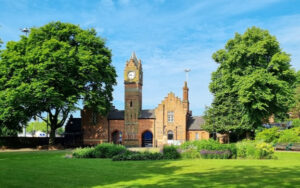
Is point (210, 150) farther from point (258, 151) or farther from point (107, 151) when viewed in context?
point (107, 151)

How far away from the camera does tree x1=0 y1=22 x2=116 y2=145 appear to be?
35688mm

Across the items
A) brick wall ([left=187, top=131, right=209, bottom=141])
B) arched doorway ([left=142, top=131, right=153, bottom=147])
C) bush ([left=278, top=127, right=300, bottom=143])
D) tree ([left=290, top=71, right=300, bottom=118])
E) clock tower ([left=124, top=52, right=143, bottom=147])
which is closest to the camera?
bush ([left=278, top=127, right=300, bottom=143])

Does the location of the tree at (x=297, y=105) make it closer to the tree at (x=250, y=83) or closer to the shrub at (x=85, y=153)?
the tree at (x=250, y=83)

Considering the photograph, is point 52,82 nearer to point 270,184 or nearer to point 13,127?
point 13,127

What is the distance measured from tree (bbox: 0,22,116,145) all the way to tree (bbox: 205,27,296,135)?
16090 millimetres

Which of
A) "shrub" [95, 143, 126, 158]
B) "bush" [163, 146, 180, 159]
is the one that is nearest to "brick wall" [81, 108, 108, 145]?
"shrub" [95, 143, 126, 158]

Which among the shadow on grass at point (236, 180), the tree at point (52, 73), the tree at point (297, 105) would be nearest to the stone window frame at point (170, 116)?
the tree at point (52, 73)

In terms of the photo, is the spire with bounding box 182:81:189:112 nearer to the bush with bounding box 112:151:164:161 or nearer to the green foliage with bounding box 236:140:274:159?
the green foliage with bounding box 236:140:274:159

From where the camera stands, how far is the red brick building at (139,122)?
49.5 meters

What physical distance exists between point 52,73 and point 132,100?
1748cm

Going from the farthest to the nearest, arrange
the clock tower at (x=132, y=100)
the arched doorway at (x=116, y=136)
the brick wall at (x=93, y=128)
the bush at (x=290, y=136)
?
the arched doorway at (x=116, y=136) → the clock tower at (x=132, y=100) → the brick wall at (x=93, y=128) → the bush at (x=290, y=136)

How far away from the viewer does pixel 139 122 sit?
5081 cm

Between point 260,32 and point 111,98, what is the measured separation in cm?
2280

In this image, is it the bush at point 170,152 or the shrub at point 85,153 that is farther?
the shrub at point 85,153
